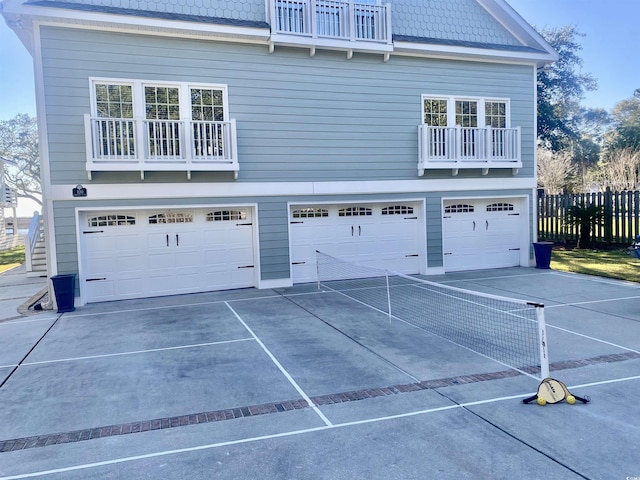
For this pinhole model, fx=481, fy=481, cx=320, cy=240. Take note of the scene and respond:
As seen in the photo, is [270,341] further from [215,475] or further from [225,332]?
[215,475]

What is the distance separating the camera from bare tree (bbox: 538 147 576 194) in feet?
98.1

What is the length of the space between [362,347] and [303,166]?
6104mm

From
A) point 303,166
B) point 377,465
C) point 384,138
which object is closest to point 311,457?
point 377,465

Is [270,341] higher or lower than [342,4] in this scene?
lower

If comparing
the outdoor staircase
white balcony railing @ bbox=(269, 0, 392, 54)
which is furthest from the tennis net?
the outdoor staircase

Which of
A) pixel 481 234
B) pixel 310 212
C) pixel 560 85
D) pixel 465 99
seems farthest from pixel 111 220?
pixel 560 85

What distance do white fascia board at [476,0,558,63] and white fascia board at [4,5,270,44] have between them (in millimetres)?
6525

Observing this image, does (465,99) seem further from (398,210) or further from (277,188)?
(277,188)

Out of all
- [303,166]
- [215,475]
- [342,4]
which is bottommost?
[215,475]

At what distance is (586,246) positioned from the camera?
56.9 ft

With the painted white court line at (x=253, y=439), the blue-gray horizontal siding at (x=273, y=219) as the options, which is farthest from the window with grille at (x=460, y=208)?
the painted white court line at (x=253, y=439)

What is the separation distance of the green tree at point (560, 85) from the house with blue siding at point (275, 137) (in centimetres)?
1002

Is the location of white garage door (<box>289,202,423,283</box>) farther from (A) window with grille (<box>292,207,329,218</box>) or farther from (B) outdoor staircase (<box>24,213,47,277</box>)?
(B) outdoor staircase (<box>24,213,47,277</box>)

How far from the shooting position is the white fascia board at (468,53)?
12078 mm
